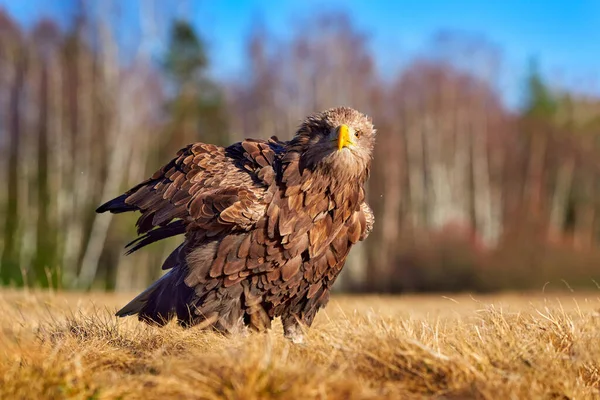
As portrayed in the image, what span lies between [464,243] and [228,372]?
2285cm

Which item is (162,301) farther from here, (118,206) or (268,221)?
(268,221)

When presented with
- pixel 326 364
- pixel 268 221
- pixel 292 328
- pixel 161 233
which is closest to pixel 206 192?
pixel 268 221

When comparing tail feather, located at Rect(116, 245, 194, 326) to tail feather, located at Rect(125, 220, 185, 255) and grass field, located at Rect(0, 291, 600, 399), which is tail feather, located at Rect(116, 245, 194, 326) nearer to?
tail feather, located at Rect(125, 220, 185, 255)

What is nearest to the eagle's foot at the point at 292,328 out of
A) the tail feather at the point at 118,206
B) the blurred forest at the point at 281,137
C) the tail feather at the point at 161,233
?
the tail feather at the point at 161,233

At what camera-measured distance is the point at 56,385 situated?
3.38 metres

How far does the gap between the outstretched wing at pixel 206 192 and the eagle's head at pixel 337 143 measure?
1.03 ft

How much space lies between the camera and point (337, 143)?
4.96 m

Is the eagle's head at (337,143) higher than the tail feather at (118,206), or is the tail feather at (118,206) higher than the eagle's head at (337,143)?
the eagle's head at (337,143)

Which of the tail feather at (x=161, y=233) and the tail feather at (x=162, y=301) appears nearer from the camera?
the tail feather at (x=162, y=301)

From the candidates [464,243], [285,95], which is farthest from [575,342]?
[285,95]

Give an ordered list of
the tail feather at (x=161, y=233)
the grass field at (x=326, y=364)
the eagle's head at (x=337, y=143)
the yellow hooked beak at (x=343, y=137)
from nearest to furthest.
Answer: the grass field at (x=326, y=364) → the yellow hooked beak at (x=343, y=137) → the eagle's head at (x=337, y=143) → the tail feather at (x=161, y=233)

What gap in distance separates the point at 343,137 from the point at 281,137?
21721 millimetres

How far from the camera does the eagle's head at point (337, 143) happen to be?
4973 millimetres

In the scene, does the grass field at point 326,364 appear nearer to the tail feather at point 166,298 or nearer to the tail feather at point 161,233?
the tail feather at point 166,298
